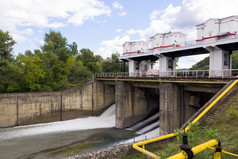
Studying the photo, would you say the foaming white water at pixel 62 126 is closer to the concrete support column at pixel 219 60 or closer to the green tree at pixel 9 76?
the green tree at pixel 9 76

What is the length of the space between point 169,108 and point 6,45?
31137mm

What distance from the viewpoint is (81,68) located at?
38969 mm

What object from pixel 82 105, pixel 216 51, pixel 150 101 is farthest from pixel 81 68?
pixel 216 51

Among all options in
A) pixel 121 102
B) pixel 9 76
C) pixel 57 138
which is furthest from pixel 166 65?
pixel 9 76

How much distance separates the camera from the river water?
20.4 metres

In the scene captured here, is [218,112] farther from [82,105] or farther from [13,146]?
Answer: [82,105]

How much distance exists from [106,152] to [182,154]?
198 inches

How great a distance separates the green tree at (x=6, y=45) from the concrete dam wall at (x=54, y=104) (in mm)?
7727

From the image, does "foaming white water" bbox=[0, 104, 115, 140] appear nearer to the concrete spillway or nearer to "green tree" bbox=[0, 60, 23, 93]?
the concrete spillway

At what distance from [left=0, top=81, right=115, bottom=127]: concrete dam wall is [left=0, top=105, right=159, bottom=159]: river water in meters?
1.51

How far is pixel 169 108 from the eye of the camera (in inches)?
855

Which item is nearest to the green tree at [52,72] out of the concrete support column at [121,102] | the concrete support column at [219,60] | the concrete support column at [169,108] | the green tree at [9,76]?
the green tree at [9,76]

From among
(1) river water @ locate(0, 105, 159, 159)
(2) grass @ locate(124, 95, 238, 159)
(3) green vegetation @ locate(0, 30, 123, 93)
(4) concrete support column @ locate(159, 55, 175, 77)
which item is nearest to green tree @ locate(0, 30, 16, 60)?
(3) green vegetation @ locate(0, 30, 123, 93)

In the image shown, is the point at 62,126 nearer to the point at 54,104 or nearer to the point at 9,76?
the point at 54,104
